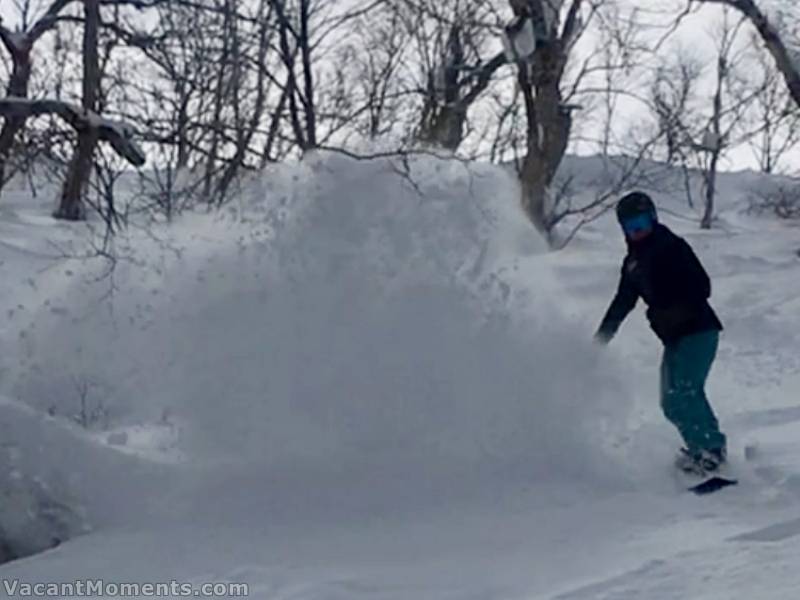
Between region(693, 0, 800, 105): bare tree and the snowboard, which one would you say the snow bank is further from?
region(693, 0, 800, 105): bare tree

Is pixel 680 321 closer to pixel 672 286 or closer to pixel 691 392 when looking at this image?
pixel 672 286

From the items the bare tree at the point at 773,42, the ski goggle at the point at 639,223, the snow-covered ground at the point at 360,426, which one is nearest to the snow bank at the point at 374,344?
the snow-covered ground at the point at 360,426

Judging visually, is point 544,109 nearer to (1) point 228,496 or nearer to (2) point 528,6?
(2) point 528,6

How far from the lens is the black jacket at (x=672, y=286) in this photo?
6.71 meters

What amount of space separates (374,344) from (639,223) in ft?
5.23

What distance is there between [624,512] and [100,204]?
4.23 metres

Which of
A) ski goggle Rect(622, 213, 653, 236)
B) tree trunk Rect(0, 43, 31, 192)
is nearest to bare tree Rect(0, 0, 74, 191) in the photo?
tree trunk Rect(0, 43, 31, 192)

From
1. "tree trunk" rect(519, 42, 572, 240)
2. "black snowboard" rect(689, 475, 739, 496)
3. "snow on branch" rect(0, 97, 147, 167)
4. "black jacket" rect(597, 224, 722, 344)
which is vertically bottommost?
"black snowboard" rect(689, 475, 739, 496)

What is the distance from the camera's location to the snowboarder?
21.7 ft

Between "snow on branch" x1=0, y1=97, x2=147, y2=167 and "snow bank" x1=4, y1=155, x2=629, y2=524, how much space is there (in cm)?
81

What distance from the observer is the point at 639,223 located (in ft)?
22.4

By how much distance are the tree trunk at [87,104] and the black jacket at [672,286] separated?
3182 millimetres

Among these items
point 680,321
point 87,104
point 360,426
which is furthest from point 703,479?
point 87,104

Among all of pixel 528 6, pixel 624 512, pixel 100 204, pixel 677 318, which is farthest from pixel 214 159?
pixel 528 6
